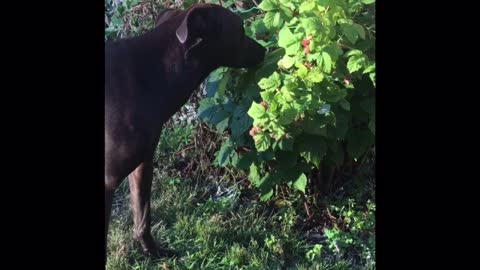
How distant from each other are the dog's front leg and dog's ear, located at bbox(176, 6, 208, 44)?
2.54 feet

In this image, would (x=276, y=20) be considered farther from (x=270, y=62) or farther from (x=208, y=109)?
(x=208, y=109)

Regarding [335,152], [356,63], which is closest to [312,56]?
[356,63]

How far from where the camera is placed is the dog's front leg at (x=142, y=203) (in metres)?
3.72

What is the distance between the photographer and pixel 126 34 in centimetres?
502

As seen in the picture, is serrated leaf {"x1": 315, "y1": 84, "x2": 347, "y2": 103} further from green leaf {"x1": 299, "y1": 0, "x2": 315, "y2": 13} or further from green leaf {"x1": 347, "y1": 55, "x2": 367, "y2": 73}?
green leaf {"x1": 299, "y1": 0, "x2": 315, "y2": 13}

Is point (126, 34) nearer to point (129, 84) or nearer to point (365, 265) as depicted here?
point (129, 84)

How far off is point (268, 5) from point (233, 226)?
1.43 meters

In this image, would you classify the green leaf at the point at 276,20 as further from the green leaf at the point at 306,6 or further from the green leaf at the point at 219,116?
the green leaf at the point at 219,116

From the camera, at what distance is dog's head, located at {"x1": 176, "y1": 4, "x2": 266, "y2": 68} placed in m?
3.33

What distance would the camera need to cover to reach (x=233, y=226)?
13.6 ft

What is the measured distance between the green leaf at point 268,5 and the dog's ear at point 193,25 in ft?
0.99

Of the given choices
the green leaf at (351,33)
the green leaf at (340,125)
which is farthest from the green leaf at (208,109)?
the green leaf at (351,33)
